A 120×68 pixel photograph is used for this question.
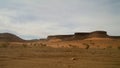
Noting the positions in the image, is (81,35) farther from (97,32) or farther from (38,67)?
(38,67)

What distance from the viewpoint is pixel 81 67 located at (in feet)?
51.9

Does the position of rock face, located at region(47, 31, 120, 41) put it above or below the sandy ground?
above

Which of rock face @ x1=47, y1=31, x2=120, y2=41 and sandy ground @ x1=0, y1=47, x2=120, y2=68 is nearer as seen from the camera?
sandy ground @ x1=0, y1=47, x2=120, y2=68

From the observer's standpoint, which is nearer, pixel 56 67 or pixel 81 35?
pixel 56 67

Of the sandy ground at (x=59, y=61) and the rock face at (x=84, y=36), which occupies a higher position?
the rock face at (x=84, y=36)

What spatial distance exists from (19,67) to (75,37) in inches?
2696

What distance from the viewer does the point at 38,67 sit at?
15398 millimetres

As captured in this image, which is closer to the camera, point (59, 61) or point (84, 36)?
point (59, 61)

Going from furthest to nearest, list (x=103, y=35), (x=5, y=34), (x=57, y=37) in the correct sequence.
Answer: (x=5, y=34) → (x=57, y=37) → (x=103, y=35)

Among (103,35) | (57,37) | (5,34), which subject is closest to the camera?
(103,35)

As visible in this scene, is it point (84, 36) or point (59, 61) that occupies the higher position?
point (84, 36)

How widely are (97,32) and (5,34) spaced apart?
38.7 m

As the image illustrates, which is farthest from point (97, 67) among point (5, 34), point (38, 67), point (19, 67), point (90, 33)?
point (5, 34)

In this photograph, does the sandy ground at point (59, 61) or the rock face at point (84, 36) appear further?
the rock face at point (84, 36)
